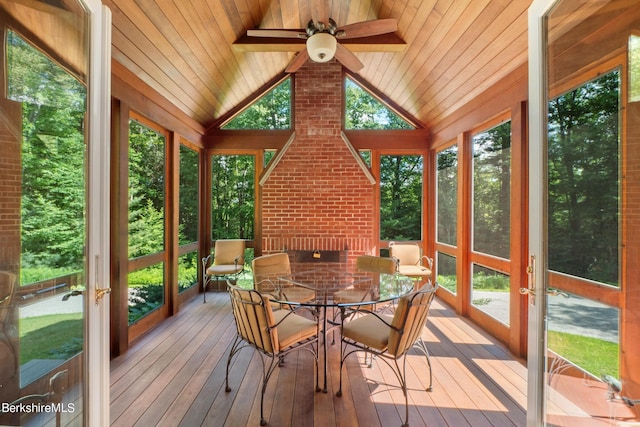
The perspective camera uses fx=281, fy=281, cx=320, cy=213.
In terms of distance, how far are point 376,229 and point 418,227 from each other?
0.69m

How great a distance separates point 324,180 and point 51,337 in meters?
3.48

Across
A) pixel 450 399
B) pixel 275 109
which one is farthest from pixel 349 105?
pixel 450 399

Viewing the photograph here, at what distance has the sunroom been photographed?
1330 mm

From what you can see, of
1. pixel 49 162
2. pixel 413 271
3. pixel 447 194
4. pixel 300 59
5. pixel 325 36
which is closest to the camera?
pixel 49 162

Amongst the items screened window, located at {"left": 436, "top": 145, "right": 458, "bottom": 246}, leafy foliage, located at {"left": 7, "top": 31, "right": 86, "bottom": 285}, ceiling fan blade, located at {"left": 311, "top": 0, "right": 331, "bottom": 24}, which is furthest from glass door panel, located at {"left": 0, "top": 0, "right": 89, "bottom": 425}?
screened window, located at {"left": 436, "top": 145, "right": 458, "bottom": 246}

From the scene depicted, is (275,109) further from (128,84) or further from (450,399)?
(450,399)

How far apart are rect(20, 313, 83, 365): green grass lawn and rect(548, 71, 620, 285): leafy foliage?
2.33 m

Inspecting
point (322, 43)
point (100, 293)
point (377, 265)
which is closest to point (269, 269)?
point (377, 265)

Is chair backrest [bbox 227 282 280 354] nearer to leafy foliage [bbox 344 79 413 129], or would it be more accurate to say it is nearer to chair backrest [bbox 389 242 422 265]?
chair backrest [bbox 389 242 422 265]

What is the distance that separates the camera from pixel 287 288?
237 cm

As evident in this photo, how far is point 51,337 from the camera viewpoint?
1.35 meters

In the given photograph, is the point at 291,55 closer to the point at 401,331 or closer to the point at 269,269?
the point at 269,269

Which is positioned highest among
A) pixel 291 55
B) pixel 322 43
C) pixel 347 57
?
pixel 291 55

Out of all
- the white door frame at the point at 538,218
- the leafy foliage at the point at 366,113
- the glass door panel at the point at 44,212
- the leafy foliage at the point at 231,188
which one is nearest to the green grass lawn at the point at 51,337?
the glass door panel at the point at 44,212
